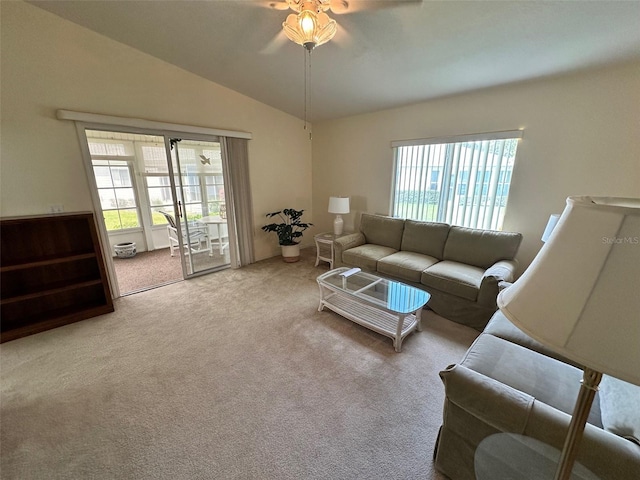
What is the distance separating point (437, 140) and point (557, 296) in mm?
3301

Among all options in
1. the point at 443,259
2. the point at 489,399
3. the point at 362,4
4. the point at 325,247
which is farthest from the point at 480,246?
the point at 362,4

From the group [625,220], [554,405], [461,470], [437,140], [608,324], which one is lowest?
[461,470]

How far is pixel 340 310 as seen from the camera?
8.75 feet

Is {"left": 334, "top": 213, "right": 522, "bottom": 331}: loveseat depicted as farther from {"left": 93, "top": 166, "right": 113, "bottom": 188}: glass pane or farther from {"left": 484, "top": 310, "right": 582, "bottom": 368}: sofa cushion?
{"left": 93, "top": 166, "right": 113, "bottom": 188}: glass pane

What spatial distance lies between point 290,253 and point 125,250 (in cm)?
297

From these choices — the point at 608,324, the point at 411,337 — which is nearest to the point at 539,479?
the point at 608,324

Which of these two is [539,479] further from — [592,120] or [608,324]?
[592,120]

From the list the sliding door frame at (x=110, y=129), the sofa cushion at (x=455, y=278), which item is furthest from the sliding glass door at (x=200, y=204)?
the sofa cushion at (x=455, y=278)

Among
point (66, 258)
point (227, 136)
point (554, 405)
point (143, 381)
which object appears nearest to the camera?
point (554, 405)

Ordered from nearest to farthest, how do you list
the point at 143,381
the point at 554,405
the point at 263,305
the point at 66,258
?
the point at 554,405 → the point at 143,381 → the point at 66,258 → the point at 263,305

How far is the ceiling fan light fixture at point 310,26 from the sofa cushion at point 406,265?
2.32 metres

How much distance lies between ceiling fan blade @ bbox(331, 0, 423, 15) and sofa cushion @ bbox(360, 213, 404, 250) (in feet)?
7.85

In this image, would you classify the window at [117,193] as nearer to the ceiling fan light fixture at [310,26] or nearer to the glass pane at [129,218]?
the glass pane at [129,218]

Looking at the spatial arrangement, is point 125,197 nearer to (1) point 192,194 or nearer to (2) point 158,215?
(2) point 158,215
